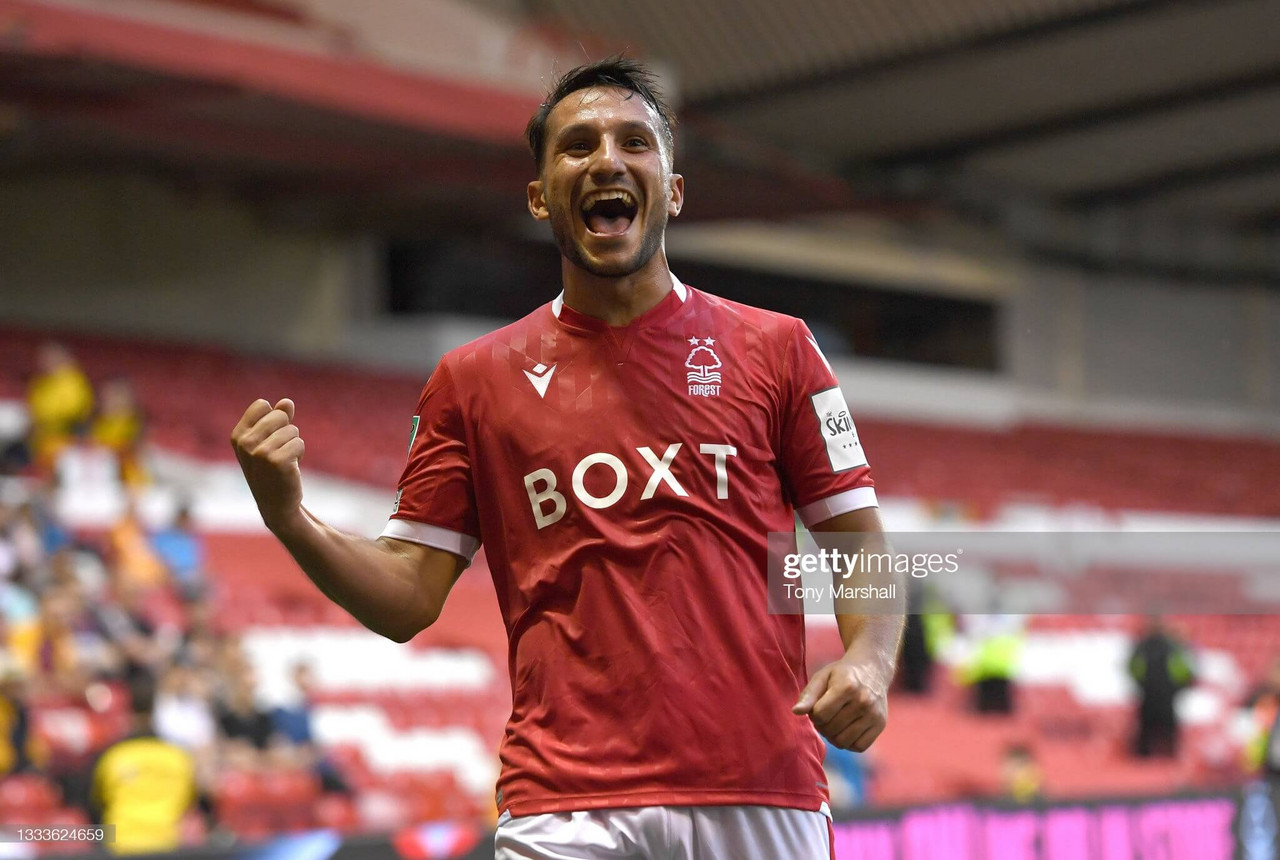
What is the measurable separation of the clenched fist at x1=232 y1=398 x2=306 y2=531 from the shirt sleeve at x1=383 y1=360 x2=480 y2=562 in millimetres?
254

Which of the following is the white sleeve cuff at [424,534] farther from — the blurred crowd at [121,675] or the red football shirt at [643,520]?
the blurred crowd at [121,675]

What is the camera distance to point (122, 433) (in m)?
10.4

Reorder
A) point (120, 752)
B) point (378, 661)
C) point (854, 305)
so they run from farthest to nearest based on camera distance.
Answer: point (854, 305) < point (378, 661) < point (120, 752)

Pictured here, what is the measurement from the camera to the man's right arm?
2137 millimetres

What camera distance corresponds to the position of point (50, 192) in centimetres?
1471

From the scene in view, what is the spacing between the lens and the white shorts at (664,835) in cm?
214

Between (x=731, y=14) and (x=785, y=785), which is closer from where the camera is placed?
(x=785, y=785)

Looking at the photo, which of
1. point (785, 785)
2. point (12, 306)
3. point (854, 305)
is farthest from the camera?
point (854, 305)

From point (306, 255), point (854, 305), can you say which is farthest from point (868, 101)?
point (306, 255)

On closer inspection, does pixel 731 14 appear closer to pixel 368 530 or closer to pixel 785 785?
pixel 368 530

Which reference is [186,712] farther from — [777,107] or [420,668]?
[777,107]

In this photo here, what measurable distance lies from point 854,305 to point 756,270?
1.64 meters

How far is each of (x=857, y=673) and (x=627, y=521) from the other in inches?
14.5


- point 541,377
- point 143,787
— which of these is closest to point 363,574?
point 541,377
